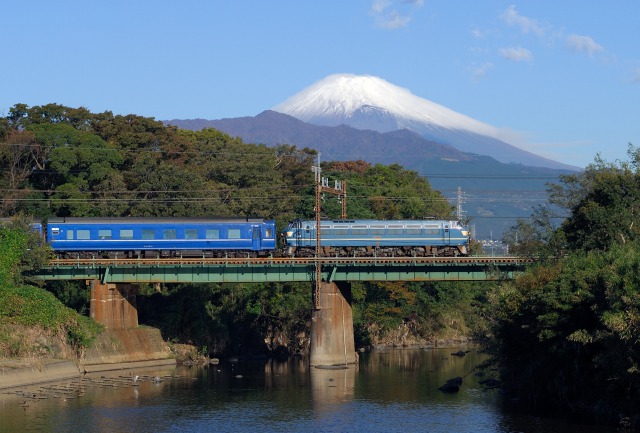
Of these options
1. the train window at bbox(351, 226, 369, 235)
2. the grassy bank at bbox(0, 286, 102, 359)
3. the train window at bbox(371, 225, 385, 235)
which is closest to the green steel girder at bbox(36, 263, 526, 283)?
the grassy bank at bbox(0, 286, 102, 359)

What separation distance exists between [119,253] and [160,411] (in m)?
29.2

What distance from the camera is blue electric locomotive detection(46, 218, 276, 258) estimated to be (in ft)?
268

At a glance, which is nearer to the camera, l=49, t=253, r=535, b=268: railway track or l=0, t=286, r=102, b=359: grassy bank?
l=0, t=286, r=102, b=359: grassy bank

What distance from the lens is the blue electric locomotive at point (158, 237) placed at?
268ft

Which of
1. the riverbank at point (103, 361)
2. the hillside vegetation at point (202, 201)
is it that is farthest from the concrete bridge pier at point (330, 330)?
the riverbank at point (103, 361)

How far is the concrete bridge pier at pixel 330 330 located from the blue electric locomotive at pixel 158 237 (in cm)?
878

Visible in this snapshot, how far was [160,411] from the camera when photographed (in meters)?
55.2

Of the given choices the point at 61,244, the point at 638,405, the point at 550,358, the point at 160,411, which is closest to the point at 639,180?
the point at 550,358

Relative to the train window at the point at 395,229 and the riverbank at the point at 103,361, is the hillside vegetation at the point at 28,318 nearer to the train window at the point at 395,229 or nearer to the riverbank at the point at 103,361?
the riverbank at the point at 103,361

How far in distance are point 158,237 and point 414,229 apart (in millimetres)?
20010

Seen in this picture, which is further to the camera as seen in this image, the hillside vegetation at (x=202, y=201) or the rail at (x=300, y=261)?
the hillside vegetation at (x=202, y=201)

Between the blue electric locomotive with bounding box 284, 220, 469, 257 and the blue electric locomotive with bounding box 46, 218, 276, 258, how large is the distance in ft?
9.51

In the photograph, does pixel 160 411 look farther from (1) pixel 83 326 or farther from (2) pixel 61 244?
(2) pixel 61 244

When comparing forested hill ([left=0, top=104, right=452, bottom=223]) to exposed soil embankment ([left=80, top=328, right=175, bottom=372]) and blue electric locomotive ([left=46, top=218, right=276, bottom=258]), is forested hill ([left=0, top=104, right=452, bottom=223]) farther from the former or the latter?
exposed soil embankment ([left=80, top=328, right=175, bottom=372])
